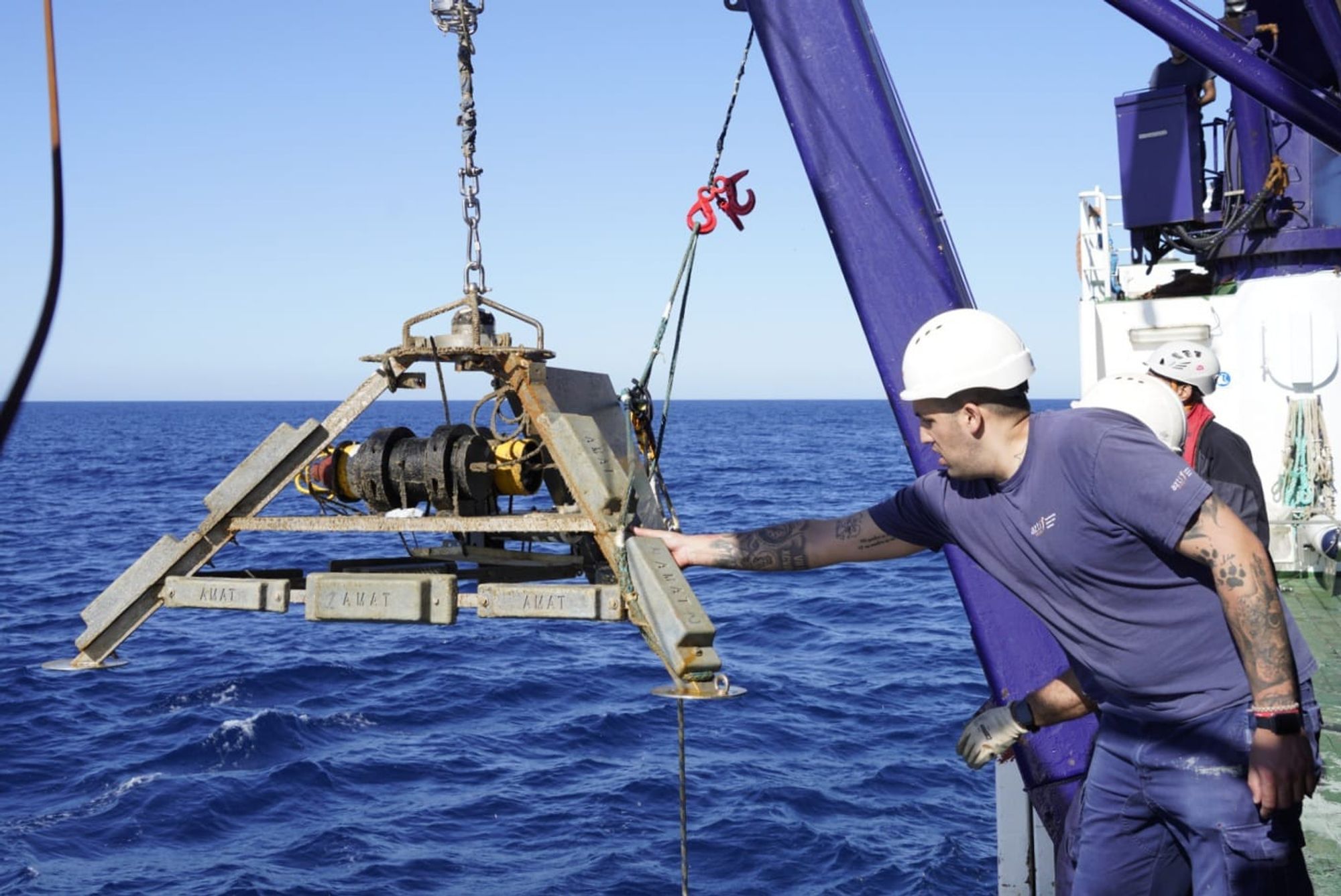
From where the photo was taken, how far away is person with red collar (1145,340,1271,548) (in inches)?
176

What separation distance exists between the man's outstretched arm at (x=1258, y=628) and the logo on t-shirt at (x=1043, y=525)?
0.33m

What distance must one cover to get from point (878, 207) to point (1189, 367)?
1.41m

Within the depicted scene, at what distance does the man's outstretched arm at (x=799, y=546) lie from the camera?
4000mm

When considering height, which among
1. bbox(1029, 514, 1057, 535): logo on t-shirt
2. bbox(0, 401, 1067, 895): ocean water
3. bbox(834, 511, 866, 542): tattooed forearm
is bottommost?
bbox(0, 401, 1067, 895): ocean water

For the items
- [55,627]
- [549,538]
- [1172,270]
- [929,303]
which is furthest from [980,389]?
[55,627]

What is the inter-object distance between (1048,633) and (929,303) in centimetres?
145

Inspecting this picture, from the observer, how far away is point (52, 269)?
87.7 inches

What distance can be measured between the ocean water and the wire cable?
5.66 metres

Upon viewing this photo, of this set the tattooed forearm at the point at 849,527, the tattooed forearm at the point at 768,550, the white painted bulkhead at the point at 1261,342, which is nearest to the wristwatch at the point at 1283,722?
the tattooed forearm at the point at 849,527

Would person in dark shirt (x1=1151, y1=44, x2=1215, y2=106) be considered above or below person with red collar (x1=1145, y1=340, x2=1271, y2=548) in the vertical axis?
above

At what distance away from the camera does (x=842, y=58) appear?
5449 millimetres

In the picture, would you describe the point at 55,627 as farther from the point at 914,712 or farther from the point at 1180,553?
the point at 1180,553

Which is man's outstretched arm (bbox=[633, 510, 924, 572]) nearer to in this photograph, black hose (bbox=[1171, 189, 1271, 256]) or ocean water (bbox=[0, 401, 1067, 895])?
ocean water (bbox=[0, 401, 1067, 895])

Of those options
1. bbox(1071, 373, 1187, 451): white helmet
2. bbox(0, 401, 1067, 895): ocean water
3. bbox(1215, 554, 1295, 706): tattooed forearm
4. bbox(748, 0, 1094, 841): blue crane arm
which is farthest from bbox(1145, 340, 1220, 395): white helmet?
bbox(0, 401, 1067, 895): ocean water
